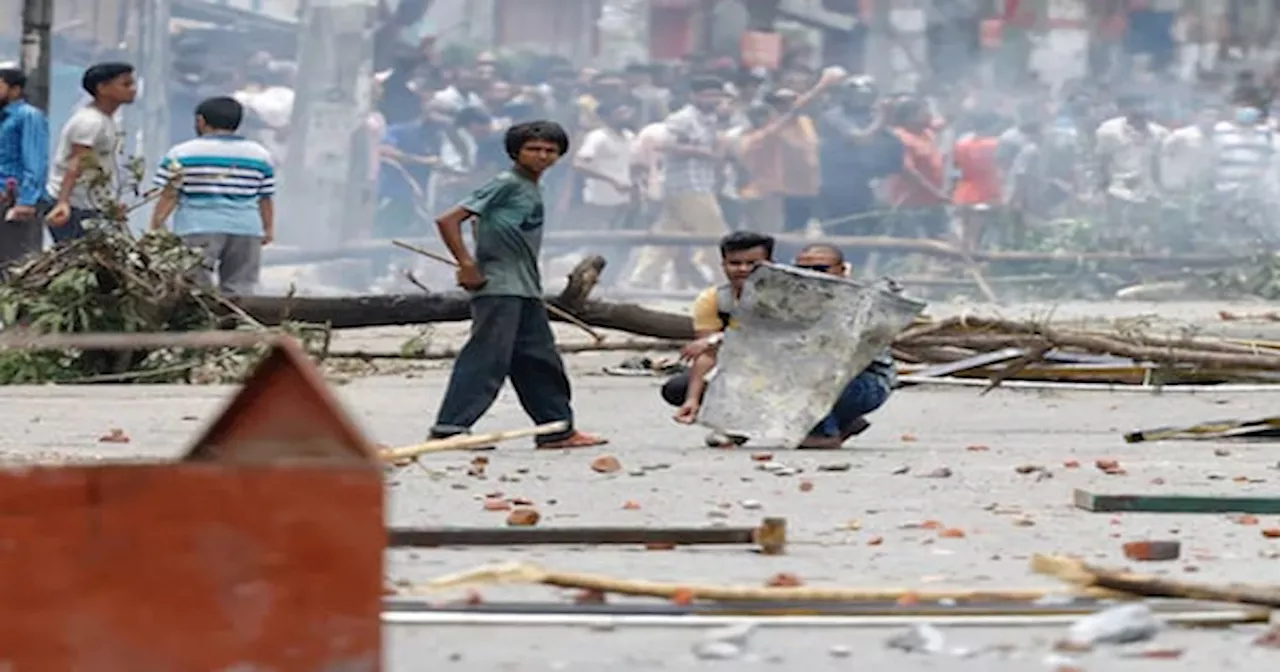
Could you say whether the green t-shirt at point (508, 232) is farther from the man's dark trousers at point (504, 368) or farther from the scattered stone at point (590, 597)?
the scattered stone at point (590, 597)

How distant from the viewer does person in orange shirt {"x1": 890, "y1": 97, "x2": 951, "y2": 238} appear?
973 inches

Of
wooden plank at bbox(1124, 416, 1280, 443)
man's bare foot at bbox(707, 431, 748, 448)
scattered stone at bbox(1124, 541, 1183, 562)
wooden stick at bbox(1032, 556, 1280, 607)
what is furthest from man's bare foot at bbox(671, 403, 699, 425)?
wooden stick at bbox(1032, 556, 1280, 607)

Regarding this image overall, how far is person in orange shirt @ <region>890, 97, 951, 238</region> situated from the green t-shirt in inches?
602

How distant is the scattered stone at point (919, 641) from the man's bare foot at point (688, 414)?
4328mm

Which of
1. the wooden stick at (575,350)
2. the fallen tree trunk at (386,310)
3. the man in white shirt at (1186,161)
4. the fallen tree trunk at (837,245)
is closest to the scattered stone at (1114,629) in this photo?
the fallen tree trunk at (386,310)

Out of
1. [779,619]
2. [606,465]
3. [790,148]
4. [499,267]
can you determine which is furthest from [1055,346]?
[790,148]

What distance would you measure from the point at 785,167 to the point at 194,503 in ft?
67.9

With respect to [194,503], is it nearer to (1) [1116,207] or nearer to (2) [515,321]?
(2) [515,321]

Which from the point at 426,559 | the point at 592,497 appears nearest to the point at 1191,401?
the point at 592,497

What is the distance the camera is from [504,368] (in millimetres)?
9477

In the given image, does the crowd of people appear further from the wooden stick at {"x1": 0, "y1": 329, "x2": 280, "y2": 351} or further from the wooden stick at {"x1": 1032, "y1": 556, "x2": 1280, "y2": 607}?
the wooden stick at {"x1": 0, "y1": 329, "x2": 280, "y2": 351}

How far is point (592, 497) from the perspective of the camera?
315 inches

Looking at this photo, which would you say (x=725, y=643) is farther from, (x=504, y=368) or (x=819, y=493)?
(x=504, y=368)

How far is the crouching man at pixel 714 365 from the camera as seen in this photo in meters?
9.63
